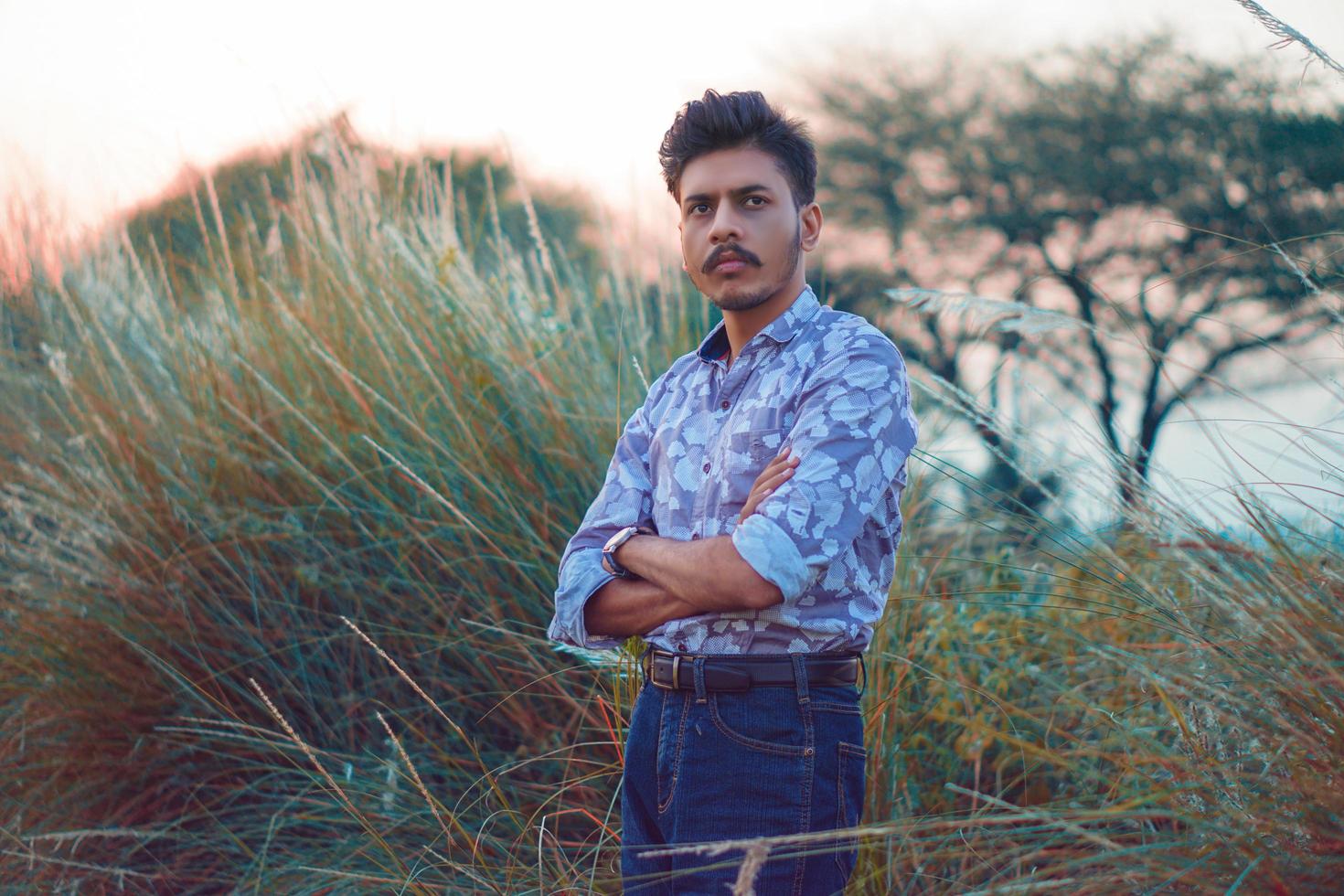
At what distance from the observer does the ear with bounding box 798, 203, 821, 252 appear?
234 cm

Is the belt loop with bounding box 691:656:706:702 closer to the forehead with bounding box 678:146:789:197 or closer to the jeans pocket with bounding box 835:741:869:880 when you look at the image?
the jeans pocket with bounding box 835:741:869:880

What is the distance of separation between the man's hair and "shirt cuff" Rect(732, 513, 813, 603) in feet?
2.38

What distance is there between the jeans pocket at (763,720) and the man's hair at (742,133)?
939 millimetres

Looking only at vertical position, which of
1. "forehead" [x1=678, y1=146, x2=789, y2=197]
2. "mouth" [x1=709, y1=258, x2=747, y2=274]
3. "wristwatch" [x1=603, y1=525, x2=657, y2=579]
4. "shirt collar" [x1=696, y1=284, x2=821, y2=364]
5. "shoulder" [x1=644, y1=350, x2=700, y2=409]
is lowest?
"wristwatch" [x1=603, y1=525, x2=657, y2=579]

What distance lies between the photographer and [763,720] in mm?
1932

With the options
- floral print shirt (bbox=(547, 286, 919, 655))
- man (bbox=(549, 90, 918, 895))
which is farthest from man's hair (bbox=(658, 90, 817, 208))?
floral print shirt (bbox=(547, 286, 919, 655))

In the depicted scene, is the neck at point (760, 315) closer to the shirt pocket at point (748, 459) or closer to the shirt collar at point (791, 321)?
the shirt collar at point (791, 321)

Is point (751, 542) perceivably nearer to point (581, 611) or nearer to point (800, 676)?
point (800, 676)

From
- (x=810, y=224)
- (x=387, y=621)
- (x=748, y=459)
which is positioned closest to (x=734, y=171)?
Result: (x=810, y=224)

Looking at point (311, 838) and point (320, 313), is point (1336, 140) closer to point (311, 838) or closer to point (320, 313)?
point (320, 313)

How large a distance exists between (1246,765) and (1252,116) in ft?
33.1

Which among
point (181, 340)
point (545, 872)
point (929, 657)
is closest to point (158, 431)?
point (181, 340)

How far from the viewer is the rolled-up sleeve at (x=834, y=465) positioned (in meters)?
1.86

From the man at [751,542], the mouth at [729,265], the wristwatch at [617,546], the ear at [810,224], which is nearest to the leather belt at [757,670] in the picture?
the man at [751,542]
